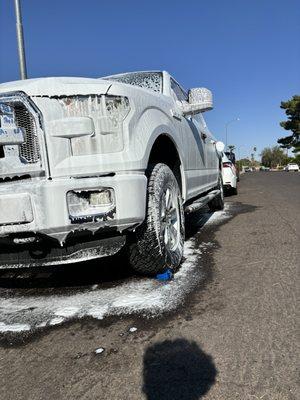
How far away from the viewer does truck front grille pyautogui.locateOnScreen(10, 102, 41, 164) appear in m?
2.43

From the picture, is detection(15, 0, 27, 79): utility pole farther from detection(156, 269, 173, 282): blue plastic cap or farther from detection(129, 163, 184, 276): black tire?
detection(156, 269, 173, 282): blue plastic cap

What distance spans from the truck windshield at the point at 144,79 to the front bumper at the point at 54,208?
2039mm

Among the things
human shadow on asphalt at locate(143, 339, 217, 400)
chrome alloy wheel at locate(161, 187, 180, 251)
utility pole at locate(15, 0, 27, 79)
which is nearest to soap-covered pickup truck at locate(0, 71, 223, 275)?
chrome alloy wheel at locate(161, 187, 180, 251)

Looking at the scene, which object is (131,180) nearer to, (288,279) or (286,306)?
(286,306)

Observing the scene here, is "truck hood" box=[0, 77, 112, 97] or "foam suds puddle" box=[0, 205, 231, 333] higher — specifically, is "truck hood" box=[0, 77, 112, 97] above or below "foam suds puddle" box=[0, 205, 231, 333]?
above

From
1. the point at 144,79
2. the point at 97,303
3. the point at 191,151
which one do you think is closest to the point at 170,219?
the point at 97,303

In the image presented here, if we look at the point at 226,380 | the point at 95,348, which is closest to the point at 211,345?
the point at 226,380

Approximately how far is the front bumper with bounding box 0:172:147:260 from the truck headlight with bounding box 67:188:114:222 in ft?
0.08

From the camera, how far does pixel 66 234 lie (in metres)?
2.46

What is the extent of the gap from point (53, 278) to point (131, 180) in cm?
145


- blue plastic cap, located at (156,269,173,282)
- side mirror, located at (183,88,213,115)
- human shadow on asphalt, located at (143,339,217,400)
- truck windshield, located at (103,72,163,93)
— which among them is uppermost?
truck windshield, located at (103,72,163,93)

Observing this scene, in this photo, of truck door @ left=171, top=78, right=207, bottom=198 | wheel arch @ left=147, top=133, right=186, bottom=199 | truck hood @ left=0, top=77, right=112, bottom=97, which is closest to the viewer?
truck hood @ left=0, top=77, right=112, bottom=97

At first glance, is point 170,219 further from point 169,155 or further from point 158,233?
point 169,155

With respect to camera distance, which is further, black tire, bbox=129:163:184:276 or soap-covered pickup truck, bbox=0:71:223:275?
black tire, bbox=129:163:184:276
